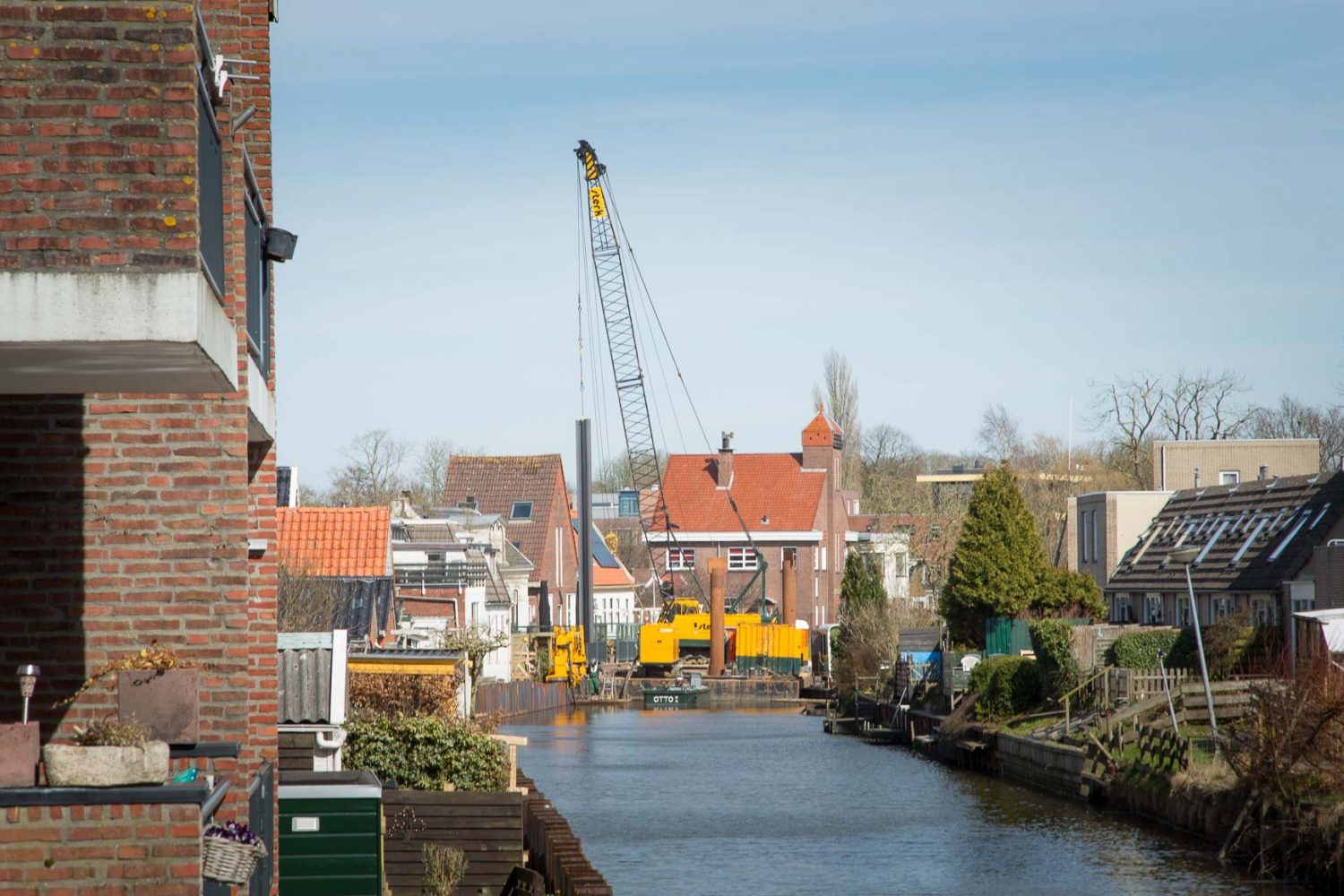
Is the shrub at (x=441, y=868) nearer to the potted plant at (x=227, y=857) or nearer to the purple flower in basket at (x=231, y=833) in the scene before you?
the purple flower in basket at (x=231, y=833)

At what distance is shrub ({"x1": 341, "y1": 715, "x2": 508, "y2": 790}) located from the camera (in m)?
21.3

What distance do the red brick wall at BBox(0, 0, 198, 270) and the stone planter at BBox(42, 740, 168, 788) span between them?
1875 millimetres

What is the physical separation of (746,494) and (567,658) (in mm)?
33972

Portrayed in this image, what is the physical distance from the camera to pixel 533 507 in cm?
8181

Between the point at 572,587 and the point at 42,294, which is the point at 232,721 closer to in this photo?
the point at 42,294

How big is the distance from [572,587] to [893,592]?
17496mm

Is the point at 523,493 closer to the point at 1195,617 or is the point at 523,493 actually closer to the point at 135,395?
the point at 1195,617

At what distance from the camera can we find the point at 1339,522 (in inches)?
1510

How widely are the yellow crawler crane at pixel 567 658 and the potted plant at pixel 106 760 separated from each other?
209 feet

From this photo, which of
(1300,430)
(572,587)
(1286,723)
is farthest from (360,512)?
(1300,430)

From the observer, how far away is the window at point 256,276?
10971mm

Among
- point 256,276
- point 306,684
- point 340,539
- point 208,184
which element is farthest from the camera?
point 340,539

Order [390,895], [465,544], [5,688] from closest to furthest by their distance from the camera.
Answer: [5,688] < [390,895] < [465,544]

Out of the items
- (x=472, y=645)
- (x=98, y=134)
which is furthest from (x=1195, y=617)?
(x=98, y=134)
